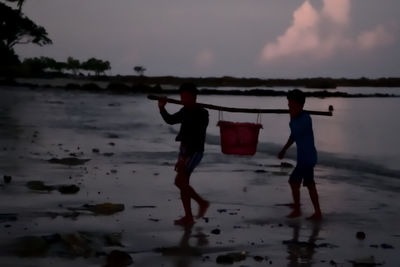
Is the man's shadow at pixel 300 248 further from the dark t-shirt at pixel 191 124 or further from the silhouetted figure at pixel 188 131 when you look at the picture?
the dark t-shirt at pixel 191 124

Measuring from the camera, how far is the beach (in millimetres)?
6156

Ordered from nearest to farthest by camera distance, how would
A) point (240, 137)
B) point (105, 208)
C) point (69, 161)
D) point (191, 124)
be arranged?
point (191, 124) < point (105, 208) < point (240, 137) < point (69, 161)

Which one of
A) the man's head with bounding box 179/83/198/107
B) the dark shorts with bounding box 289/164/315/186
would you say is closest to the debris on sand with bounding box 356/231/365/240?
the dark shorts with bounding box 289/164/315/186

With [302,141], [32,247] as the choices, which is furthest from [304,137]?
[32,247]

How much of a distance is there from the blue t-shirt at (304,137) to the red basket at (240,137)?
21.0 inches

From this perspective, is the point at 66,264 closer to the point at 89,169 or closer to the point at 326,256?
the point at 326,256

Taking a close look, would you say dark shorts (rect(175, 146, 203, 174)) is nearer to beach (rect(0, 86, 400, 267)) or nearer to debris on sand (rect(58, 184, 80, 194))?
beach (rect(0, 86, 400, 267))

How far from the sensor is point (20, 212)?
25.3 ft

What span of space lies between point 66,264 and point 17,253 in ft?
2.07

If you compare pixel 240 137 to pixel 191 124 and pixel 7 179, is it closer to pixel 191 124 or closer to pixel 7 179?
pixel 191 124

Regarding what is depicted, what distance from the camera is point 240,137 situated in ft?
28.2

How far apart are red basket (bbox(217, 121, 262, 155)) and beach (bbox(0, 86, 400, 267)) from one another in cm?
87

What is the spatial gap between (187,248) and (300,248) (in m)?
1.22

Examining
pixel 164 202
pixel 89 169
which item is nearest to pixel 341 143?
pixel 89 169
